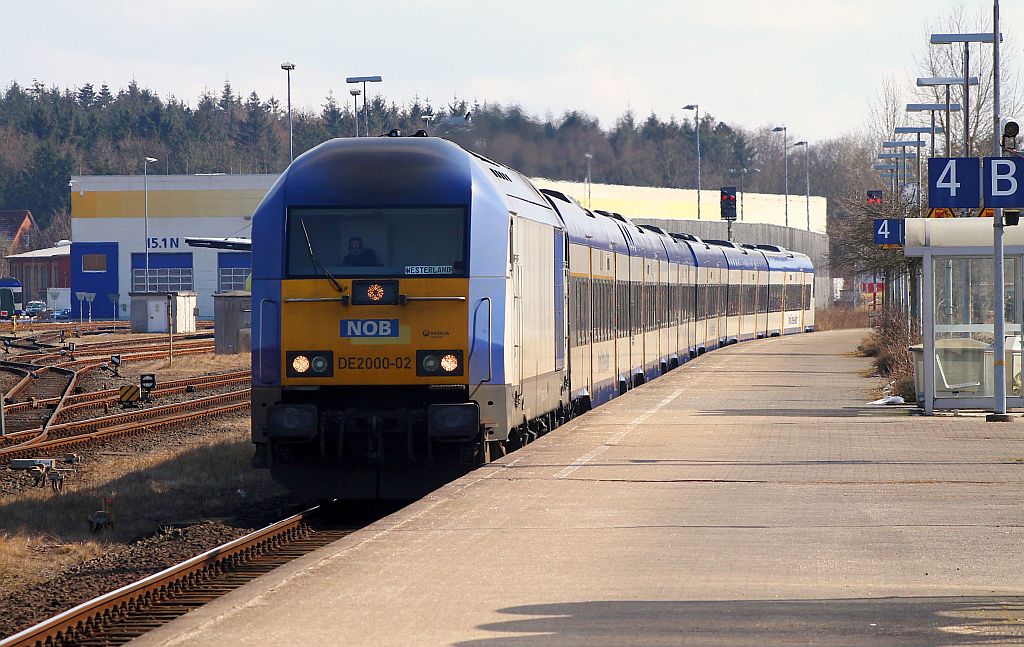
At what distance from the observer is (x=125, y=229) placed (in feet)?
257

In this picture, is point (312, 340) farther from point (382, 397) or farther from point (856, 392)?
point (856, 392)

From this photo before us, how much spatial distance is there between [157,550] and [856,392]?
15.0m

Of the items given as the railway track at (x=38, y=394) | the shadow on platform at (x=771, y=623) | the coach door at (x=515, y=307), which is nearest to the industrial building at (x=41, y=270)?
the railway track at (x=38, y=394)

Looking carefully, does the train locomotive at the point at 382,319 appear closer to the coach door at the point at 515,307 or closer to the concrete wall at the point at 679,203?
the coach door at the point at 515,307

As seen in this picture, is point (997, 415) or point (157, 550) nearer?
point (157, 550)

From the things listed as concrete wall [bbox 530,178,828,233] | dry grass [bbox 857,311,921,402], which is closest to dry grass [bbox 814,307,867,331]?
concrete wall [bbox 530,178,828,233]

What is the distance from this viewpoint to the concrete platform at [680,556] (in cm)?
695

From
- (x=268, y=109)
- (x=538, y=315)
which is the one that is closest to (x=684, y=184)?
(x=268, y=109)

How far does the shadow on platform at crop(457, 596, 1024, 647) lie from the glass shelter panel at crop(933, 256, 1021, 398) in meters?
11.7

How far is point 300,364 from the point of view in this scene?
13070 mm

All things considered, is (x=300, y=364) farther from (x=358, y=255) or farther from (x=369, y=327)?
(x=358, y=255)

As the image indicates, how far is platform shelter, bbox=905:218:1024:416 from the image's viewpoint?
1856cm

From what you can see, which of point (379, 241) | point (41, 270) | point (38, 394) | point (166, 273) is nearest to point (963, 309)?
point (379, 241)

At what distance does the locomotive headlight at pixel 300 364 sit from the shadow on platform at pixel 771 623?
6.00 m
